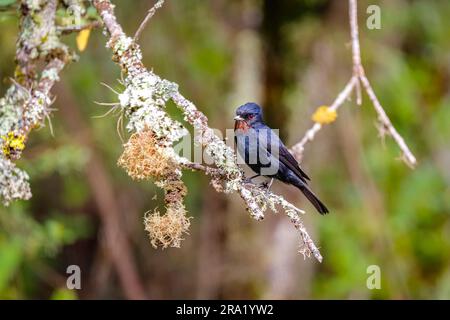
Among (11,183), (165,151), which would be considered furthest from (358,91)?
(11,183)

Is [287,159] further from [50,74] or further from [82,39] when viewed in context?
[50,74]

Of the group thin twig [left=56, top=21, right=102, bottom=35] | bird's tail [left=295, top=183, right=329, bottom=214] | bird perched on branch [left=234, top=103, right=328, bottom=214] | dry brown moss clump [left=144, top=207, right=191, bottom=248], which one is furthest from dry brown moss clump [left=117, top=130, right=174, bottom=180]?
bird's tail [left=295, top=183, right=329, bottom=214]

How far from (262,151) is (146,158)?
1.67 metres

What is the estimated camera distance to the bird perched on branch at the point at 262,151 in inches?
175

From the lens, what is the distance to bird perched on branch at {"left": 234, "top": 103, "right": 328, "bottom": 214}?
14.5 feet

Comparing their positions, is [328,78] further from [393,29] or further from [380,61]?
[393,29]

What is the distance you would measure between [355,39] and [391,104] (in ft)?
13.8

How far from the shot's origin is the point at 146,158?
294cm

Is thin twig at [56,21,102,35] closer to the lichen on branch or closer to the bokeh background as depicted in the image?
the lichen on branch

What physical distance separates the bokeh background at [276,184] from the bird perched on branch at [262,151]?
6.33 ft

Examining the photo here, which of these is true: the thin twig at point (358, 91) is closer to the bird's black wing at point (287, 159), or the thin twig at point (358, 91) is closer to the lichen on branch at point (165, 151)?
the bird's black wing at point (287, 159)

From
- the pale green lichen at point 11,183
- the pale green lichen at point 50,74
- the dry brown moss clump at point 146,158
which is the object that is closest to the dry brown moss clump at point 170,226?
the dry brown moss clump at point 146,158
